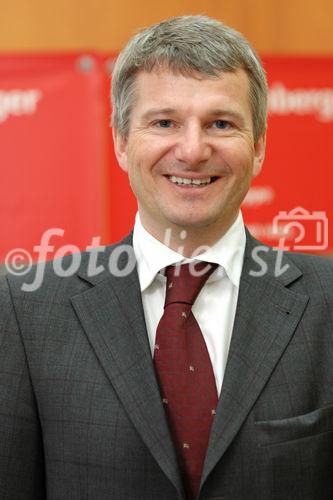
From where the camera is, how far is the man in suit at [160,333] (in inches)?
55.0

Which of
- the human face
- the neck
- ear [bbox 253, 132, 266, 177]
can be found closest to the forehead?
the human face

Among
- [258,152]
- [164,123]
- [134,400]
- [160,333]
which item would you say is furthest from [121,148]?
[134,400]

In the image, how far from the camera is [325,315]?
1.51 meters

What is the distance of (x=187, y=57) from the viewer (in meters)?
1.48

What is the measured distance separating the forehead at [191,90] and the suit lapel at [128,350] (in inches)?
12.2

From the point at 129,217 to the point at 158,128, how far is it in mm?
1227

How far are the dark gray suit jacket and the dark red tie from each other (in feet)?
0.09

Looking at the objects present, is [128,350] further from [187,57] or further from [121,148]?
[187,57]

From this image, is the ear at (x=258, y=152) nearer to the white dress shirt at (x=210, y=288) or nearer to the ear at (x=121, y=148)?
the white dress shirt at (x=210, y=288)

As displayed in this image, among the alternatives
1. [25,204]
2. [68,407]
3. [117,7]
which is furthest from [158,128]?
[117,7]

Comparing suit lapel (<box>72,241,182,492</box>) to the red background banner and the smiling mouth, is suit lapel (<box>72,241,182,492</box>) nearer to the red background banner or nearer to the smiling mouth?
the smiling mouth

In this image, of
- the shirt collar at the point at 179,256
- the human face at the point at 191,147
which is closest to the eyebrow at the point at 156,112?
the human face at the point at 191,147

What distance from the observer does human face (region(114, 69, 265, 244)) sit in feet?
4.81

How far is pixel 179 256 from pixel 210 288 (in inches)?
3.1
